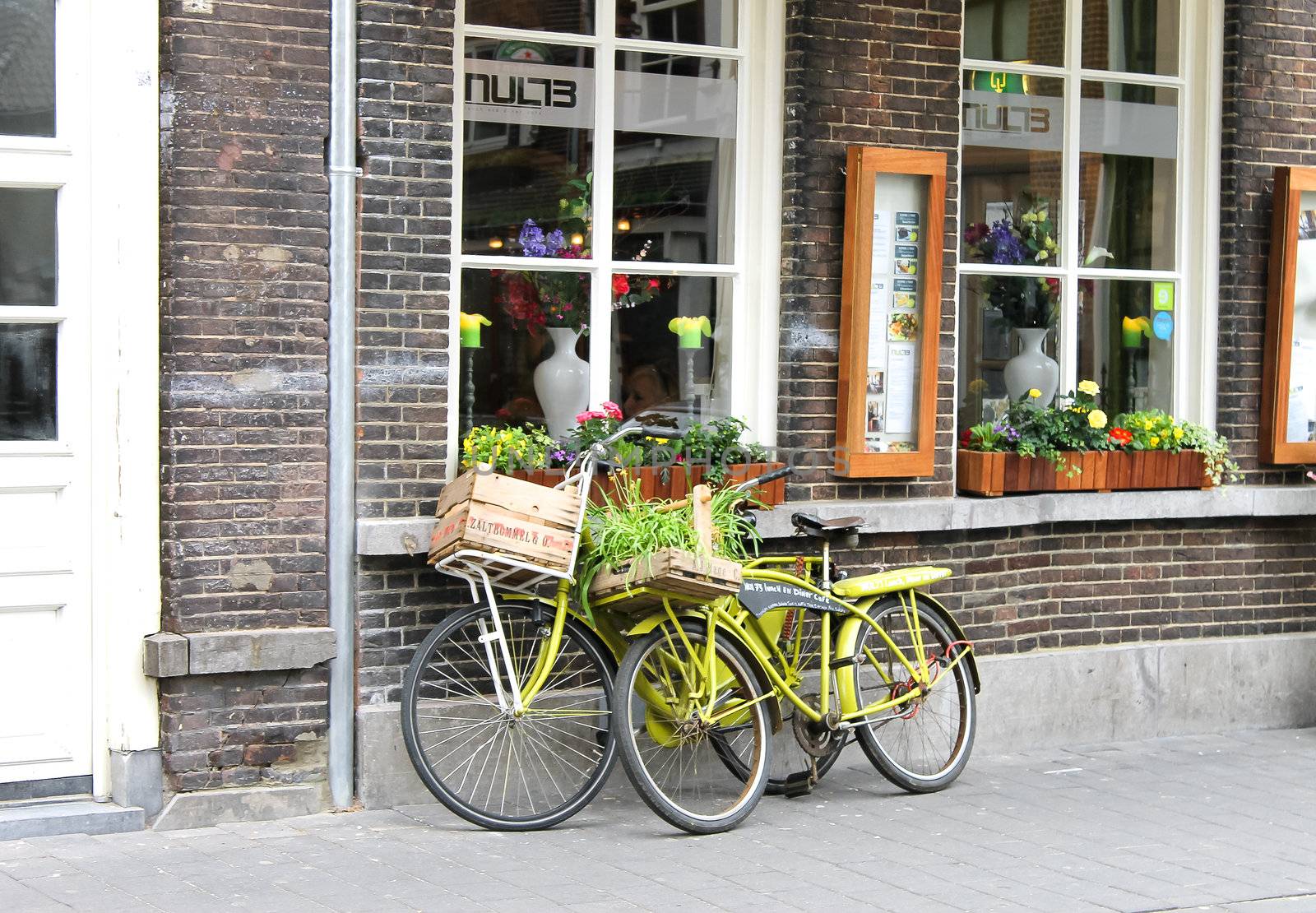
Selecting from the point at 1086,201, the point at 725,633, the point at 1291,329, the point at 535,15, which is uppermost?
the point at 535,15

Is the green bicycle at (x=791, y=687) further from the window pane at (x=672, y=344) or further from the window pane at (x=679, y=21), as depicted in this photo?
the window pane at (x=679, y=21)

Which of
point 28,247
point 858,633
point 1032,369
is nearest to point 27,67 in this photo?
point 28,247

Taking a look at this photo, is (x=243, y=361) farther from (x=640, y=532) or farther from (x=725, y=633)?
(x=725, y=633)

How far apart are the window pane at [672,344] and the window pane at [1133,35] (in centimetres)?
250

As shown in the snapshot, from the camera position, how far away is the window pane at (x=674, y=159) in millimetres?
7352

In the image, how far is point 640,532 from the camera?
6.29 metres

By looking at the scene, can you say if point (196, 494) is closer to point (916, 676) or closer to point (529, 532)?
point (529, 532)

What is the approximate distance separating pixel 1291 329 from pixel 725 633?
382 cm

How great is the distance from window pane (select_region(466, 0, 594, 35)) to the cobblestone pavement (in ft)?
10.8

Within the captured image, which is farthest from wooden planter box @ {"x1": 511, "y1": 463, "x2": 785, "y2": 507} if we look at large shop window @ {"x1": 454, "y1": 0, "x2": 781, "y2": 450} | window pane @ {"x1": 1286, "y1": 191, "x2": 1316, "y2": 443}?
window pane @ {"x1": 1286, "y1": 191, "x2": 1316, "y2": 443}

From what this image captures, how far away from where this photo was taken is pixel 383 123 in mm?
6602

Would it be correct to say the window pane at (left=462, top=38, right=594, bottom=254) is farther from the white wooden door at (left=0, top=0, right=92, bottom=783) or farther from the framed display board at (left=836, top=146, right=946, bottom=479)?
the white wooden door at (left=0, top=0, right=92, bottom=783)

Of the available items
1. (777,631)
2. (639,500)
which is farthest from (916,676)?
(639,500)

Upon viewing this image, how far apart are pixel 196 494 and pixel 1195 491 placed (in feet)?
16.2
